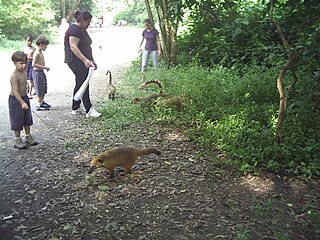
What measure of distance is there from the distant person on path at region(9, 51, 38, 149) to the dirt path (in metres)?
0.22

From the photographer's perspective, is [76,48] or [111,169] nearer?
[111,169]

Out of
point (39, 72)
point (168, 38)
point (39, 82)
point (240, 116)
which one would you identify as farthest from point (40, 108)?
point (168, 38)

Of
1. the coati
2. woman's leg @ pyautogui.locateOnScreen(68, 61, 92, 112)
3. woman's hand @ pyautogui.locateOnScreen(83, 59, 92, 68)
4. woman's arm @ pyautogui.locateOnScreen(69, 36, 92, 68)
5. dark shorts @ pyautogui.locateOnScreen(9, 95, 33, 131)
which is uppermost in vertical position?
woman's arm @ pyautogui.locateOnScreen(69, 36, 92, 68)

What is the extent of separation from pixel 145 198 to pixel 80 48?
371 centimetres

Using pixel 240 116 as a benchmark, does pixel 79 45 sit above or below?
above

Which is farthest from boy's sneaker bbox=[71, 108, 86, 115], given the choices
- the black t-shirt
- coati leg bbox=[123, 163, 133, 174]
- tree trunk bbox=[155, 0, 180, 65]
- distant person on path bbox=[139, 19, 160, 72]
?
tree trunk bbox=[155, 0, 180, 65]

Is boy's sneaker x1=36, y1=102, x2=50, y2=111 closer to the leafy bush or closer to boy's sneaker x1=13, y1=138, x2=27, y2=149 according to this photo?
boy's sneaker x1=13, y1=138, x2=27, y2=149

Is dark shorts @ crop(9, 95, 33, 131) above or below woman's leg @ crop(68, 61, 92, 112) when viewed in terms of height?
below

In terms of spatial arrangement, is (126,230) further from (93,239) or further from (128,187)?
(128,187)

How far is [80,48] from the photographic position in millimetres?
6840

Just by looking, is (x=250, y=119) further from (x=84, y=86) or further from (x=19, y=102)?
(x=19, y=102)

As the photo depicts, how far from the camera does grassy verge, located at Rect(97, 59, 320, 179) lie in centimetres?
496

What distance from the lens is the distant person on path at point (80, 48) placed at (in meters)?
6.65

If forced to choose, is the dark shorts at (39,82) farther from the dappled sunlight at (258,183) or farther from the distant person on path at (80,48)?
the dappled sunlight at (258,183)
